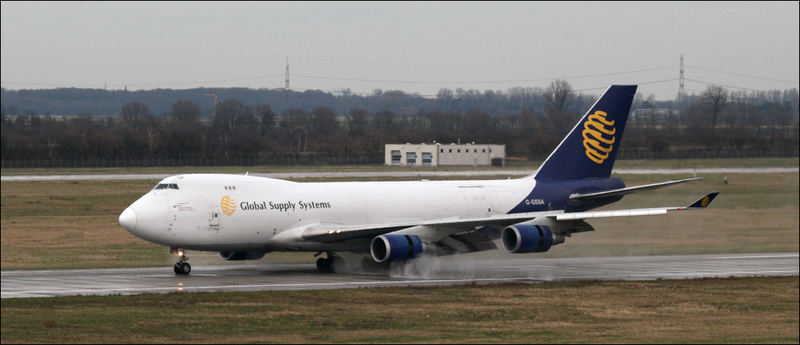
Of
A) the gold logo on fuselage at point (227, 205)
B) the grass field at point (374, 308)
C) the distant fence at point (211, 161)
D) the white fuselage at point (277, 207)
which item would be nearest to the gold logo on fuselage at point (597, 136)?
the white fuselage at point (277, 207)

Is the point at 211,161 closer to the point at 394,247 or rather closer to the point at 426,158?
the point at 426,158

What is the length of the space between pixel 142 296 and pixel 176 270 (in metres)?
7.55

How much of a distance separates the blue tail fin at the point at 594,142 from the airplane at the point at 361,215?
13 centimetres

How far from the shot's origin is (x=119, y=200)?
49719 mm

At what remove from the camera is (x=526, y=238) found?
38.9 m

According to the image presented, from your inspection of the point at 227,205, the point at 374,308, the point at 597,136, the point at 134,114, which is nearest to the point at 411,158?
the point at 597,136

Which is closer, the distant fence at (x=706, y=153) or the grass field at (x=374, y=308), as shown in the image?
the grass field at (x=374, y=308)

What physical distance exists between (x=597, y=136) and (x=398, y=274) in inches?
466

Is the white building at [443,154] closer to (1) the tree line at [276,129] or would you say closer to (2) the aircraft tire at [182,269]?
(1) the tree line at [276,129]

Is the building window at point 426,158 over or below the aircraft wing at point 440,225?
over

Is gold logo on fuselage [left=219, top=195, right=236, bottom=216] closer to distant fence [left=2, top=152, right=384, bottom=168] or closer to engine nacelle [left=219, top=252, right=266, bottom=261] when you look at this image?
engine nacelle [left=219, top=252, right=266, bottom=261]

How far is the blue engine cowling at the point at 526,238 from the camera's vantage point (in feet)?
128

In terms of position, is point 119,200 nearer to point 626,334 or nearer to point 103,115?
point 103,115

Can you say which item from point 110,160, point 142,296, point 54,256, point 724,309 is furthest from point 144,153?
point 724,309
